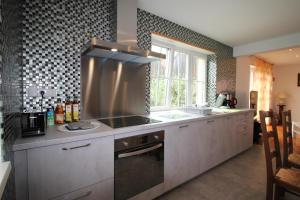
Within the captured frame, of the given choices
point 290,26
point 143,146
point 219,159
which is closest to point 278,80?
point 290,26

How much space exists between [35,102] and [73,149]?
65 cm

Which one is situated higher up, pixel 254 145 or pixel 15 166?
pixel 15 166

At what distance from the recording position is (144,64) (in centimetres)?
221

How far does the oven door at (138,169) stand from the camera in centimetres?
140

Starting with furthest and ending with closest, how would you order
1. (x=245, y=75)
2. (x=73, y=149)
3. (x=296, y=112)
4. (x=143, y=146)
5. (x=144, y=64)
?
(x=296, y=112)
(x=245, y=75)
(x=144, y=64)
(x=143, y=146)
(x=73, y=149)

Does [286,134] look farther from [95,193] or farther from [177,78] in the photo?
[95,193]

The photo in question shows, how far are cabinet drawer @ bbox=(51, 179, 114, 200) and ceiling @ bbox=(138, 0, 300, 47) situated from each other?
200 centimetres

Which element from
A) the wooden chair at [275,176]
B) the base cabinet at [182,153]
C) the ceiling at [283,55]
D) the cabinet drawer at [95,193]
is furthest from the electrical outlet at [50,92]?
the ceiling at [283,55]

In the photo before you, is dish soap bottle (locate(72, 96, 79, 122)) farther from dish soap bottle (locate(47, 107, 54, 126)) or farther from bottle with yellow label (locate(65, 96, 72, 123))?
dish soap bottle (locate(47, 107, 54, 126))

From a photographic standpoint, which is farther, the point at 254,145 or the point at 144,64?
the point at 254,145

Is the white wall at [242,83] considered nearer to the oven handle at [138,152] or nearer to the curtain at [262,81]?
the curtain at [262,81]

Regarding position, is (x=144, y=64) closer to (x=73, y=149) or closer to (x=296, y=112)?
(x=73, y=149)

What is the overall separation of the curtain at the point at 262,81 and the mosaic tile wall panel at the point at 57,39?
478cm

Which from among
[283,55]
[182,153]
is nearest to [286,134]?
[182,153]
